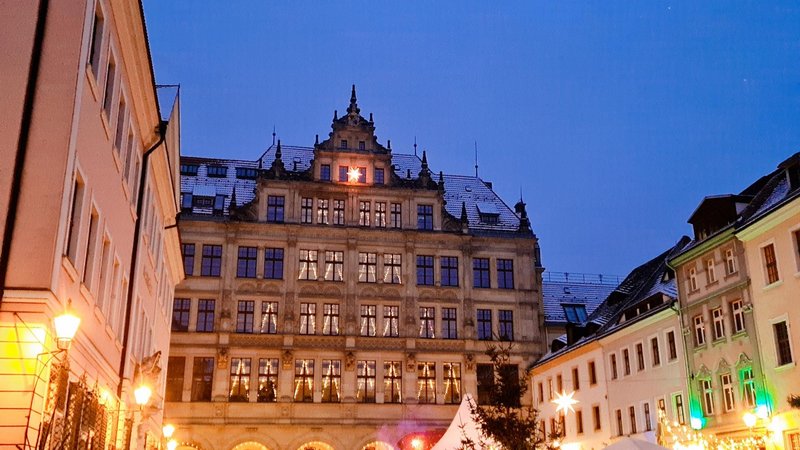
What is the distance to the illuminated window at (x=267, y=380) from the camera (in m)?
46.2

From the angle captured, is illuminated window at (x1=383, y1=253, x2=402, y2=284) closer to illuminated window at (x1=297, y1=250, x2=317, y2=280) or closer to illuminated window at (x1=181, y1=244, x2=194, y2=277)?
illuminated window at (x1=297, y1=250, x2=317, y2=280)

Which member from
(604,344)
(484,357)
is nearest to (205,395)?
(484,357)

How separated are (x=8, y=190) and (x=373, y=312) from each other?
3719 centimetres

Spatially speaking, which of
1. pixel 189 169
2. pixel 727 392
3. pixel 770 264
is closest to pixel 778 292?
pixel 770 264

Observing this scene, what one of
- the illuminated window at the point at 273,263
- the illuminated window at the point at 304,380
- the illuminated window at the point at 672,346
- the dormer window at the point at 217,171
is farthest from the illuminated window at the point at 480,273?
the dormer window at the point at 217,171

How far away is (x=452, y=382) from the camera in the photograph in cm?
4847

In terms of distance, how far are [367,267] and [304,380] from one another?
7793 millimetres

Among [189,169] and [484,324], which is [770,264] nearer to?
[484,324]

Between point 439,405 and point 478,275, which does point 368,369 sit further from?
point 478,275

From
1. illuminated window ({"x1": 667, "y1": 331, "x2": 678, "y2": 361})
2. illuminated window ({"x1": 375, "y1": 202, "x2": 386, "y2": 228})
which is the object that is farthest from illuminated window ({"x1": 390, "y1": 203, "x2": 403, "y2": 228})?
illuminated window ({"x1": 667, "y1": 331, "x2": 678, "y2": 361})

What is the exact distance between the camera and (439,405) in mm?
47688

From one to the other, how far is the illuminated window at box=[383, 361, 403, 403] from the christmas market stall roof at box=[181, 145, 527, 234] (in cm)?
1013

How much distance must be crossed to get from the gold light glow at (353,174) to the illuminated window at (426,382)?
12013 mm

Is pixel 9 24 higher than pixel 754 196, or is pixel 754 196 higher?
pixel 754 196
